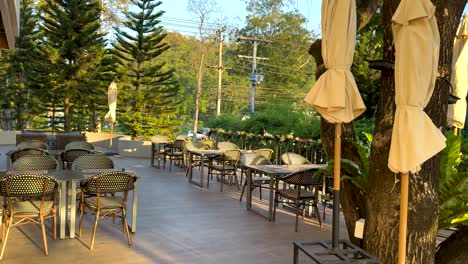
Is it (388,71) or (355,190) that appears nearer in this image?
(388,71)

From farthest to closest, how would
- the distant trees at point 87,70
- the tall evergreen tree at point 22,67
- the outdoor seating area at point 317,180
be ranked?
1. the tall evergreen tree at point 22,67
2. the distant trees at point 87,70
3. the outdoor seating area at point 317,180

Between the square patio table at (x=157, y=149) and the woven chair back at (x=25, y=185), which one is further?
the square patio table at (x=157, y=149)

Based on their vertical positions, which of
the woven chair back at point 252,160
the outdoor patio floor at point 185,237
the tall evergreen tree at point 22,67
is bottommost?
the outdoor patio floor at point 185,237

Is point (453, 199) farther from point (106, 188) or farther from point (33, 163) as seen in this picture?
point (33, 163)

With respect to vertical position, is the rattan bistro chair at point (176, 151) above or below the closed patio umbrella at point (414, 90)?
below

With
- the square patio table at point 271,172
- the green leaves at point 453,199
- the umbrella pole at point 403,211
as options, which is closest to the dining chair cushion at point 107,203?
the square patio table at point 271,172

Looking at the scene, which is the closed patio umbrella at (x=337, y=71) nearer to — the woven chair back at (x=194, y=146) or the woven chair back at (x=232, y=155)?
the woven chair back at (x=232, y=155)

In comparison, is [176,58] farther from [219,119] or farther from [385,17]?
[385,17]

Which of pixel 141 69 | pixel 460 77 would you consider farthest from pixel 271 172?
pixel 141 69

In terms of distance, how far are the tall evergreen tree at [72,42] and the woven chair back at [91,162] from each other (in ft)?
35.8

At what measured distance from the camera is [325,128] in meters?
3.36

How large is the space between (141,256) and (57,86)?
13162 millimetres

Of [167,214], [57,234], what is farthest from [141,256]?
[167,214]

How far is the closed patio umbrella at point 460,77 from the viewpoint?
374 cm
